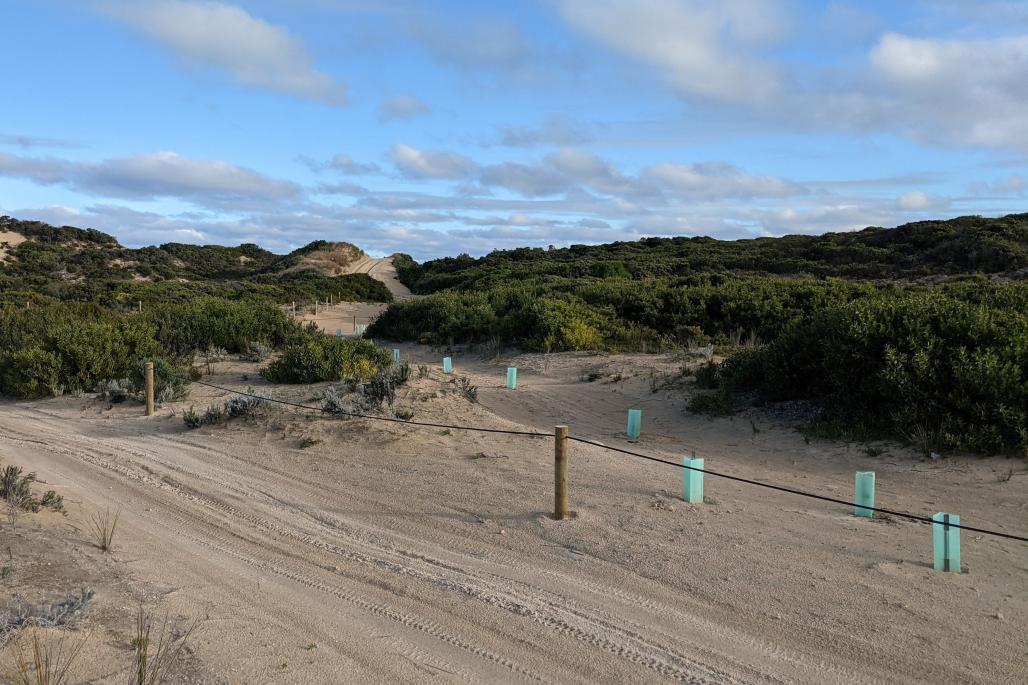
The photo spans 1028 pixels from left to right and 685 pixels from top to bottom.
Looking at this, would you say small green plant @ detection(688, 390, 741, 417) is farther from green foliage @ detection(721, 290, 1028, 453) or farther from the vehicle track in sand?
the vehicle track in sand

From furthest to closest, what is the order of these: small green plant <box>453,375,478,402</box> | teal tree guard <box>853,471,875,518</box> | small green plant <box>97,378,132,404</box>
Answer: small green plant <box>97,378,132,404</box>, small green plant <box>453,375,478,402</box>, teal tree guard <box>853,471,875,518</box>

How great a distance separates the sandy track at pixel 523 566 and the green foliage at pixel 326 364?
3.66 meters

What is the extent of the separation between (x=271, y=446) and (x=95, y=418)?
4403 mm

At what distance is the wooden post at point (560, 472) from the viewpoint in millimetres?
6945

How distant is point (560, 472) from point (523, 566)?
118 cm

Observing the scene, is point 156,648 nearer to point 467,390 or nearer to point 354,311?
point 467,390

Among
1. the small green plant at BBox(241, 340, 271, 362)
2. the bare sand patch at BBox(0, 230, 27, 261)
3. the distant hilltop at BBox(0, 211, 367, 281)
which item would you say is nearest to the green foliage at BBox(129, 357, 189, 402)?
the small green plant at BBox(241, 340, 271, 362)

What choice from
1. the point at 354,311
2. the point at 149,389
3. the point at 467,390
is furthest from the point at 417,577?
the point at 354,311

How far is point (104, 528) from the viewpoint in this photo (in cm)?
658

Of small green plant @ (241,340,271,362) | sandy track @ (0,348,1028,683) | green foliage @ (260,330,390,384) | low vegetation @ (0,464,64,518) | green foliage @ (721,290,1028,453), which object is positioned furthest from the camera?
small green plant @ (241,340,271,362)

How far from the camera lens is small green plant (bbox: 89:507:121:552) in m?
6.16

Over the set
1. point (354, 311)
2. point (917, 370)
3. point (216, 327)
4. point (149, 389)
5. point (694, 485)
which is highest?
point (354, 311)

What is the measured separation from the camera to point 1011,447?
8484mm

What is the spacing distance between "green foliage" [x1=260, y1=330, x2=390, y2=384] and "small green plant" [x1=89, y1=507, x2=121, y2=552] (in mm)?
6420
